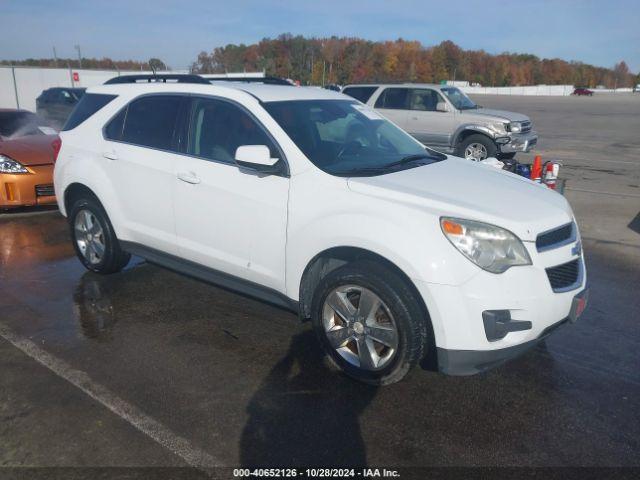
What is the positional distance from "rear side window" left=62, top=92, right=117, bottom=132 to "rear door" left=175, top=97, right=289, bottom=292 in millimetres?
1312

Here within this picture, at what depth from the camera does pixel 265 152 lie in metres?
3.64

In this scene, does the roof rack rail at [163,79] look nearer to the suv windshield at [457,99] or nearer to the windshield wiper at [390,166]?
the windshield wiper at [390,166]

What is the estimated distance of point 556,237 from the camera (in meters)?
3.40

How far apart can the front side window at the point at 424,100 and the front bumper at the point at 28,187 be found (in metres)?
8.49

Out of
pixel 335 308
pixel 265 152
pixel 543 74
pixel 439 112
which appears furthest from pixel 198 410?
pixel 543 74

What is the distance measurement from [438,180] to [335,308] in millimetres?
1111

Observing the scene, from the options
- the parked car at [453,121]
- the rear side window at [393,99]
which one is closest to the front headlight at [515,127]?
the parked car at [453,121]

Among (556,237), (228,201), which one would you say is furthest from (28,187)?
(556,237)

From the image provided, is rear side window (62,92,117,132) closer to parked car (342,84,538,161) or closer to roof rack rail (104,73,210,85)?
roof rack rail (104,73,210,85)

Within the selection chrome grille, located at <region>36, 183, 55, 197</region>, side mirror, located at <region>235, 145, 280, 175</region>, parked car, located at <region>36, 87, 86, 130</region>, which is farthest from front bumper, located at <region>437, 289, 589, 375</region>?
parked car, located at <region>36, 87, 86, 130</region>

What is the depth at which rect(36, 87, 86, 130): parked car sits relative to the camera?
66.4 feet

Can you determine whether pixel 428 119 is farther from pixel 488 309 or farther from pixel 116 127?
pixel 488 309

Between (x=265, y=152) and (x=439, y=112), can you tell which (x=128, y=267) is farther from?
(x=439, y=112)

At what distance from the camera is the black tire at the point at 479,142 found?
12.4 meters
